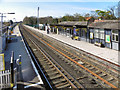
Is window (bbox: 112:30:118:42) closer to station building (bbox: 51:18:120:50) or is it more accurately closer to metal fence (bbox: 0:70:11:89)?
station building (bbox: 51:18:120:50)

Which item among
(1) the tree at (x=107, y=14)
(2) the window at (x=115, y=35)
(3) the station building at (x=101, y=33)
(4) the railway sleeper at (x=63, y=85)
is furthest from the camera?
(1) the tree at (x=107, y=14)

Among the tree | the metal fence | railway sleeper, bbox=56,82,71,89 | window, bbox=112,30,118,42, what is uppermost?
the tree

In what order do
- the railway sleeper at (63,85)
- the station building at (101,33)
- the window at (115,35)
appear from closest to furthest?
the railway sleeper at (63,85) < the window at (115,35) < the station building at (101,33)

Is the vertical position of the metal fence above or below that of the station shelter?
below

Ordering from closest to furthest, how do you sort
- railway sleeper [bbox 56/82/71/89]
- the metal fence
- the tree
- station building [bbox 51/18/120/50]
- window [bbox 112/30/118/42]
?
the metal fence → railway sleeper [bbox 56/82/71/89] → window [bbox 112/30/118/42] → station building [bbox 51/18/120/50] → the tree

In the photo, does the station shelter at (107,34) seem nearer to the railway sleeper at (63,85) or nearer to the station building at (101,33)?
the station building at (101,33)

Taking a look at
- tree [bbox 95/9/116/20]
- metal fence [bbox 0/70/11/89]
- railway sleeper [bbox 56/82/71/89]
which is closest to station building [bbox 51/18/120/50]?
railway sleeper [bbox 56/82/71/89]

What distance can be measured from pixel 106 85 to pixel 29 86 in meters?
4.49

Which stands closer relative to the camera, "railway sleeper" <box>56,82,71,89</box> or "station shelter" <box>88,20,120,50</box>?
"railway sleeper" <box>56,82,71,89</box>

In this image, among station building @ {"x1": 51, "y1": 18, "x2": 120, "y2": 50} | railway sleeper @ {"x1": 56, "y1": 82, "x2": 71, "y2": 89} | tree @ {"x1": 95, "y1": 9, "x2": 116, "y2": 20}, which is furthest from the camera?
tree @ {"x1": 95, "y1": 9, "x2": 116, "y2": 20}

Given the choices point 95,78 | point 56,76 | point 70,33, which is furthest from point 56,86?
point 70,33

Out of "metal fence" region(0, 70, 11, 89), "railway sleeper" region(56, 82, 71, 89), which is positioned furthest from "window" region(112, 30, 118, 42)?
"metal fence" region(0, 70, 11, 89)

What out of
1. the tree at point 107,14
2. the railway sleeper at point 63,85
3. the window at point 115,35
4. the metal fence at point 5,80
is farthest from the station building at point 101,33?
the tree at point 107,14

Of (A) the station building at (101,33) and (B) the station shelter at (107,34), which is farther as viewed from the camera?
(A) the station building at (101,33)
